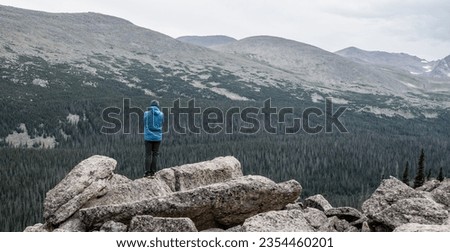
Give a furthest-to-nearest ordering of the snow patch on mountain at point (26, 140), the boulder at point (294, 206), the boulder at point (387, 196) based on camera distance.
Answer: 1. the snow patch on mountain at point (26, 140)
2. the boulder at point (294, 206)
3. the boulder at point (387, 196)

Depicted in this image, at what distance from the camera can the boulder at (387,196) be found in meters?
20.3

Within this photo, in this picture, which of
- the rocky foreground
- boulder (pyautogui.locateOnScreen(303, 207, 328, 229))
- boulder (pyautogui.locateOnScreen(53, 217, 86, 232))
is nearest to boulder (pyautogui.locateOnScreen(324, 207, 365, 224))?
the rocky foreground

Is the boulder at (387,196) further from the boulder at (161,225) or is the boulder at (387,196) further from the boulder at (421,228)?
the boulder at (161,225)

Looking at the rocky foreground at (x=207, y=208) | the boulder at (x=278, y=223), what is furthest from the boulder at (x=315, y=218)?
the boulder at (x=278, y=223)

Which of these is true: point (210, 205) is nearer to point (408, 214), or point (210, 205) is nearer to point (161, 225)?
point (161, 225)

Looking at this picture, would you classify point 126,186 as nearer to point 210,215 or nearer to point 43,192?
point 210,215

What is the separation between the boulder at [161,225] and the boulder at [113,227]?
2.04 ft

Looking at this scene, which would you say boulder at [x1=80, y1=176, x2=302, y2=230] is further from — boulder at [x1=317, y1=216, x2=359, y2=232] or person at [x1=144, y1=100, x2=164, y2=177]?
person at [x1=144, y1=100, x2=164, y2=177]

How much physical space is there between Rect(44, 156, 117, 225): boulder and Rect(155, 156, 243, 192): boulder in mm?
2942

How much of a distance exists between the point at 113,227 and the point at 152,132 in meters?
7.11

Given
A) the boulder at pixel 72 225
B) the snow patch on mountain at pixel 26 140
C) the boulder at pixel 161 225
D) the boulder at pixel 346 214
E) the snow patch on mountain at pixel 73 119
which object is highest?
the boulder at pixel 161 225

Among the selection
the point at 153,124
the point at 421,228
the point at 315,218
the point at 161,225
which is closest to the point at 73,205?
the point at 161,225

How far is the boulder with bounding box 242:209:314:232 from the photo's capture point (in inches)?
640

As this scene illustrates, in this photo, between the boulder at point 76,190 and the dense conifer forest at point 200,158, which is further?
the dense conifer forest at point 200,158
